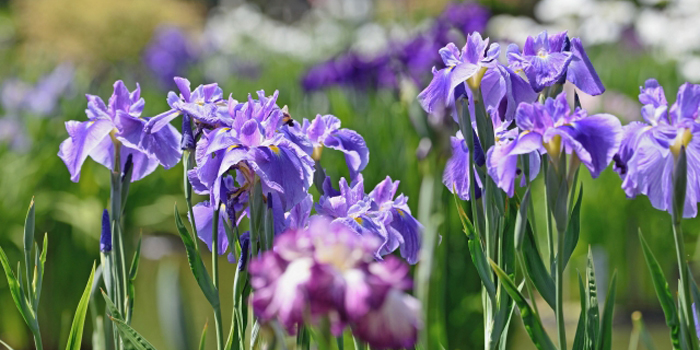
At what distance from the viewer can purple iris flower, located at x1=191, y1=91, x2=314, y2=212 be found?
0.82 m

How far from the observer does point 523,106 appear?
0.80 m

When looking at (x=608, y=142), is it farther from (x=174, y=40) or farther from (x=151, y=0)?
(x=151, y=0)

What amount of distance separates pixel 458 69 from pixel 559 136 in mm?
173

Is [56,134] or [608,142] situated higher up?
[56,134]

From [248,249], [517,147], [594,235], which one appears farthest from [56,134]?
[517,147]

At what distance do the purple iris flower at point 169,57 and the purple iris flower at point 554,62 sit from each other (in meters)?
6.07

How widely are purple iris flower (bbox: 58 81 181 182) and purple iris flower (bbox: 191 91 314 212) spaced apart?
0.52ft

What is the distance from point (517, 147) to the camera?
0.80 meters

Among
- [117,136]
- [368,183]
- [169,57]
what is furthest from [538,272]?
[169,57]

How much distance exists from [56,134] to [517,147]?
3.34 metres

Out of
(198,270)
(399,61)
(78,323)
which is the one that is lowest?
(78,323)

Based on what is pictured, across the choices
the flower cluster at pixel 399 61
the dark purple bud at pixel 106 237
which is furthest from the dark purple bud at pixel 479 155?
the flower cluster at pixel 399 61

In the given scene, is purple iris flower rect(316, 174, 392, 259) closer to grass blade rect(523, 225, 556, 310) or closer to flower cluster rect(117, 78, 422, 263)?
flower cluster rect(117, 78, 422, 263)

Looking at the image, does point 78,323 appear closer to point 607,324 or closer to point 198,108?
point 198,108
